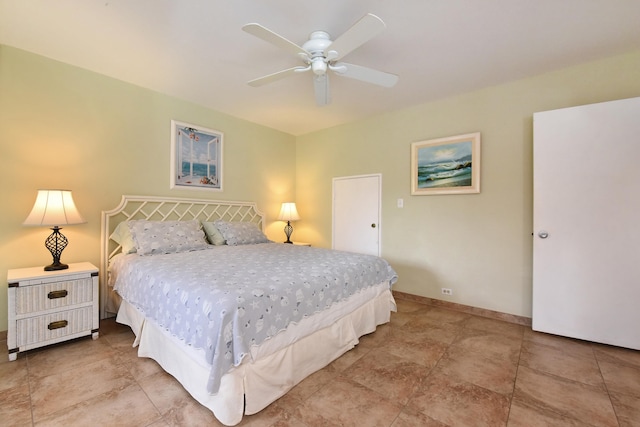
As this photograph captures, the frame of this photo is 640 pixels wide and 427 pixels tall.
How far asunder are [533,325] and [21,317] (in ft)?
14.0

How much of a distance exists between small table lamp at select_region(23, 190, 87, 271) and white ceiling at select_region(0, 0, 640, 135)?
127cm

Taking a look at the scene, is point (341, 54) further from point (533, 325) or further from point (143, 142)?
point (533, 325)

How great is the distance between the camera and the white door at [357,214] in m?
3.93

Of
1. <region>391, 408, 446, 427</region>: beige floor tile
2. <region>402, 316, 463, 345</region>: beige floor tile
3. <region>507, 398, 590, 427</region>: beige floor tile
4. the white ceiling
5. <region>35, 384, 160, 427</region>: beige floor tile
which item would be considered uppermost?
the white ceiling

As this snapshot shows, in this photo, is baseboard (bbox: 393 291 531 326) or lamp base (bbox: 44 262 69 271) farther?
baseboard (bbox: 393 291 531 326)

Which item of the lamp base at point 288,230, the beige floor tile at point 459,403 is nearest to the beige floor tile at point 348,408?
the beige floor tile at point 459,403

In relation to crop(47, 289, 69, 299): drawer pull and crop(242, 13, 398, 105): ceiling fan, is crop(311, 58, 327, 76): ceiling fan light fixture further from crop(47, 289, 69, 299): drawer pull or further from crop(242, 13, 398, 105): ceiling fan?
crop(47, 289, 69, 299): drawer pull

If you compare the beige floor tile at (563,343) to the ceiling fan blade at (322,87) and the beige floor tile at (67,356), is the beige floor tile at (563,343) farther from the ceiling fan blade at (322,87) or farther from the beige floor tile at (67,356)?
the beige floor tile at (67,356)

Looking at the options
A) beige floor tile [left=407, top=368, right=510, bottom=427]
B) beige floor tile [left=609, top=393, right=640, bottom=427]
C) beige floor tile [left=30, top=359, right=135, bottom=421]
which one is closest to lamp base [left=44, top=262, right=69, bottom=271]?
beige floor tile [left=30, top=359, right=135, bottom=421]

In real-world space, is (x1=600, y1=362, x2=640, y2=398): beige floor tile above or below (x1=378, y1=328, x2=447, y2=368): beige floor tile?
above

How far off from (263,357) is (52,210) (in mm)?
2162

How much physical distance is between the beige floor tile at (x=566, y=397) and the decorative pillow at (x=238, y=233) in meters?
2.86

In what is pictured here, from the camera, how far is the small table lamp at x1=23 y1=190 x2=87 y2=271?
2.21 meters

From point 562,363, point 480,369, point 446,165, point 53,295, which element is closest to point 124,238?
point 53,295
